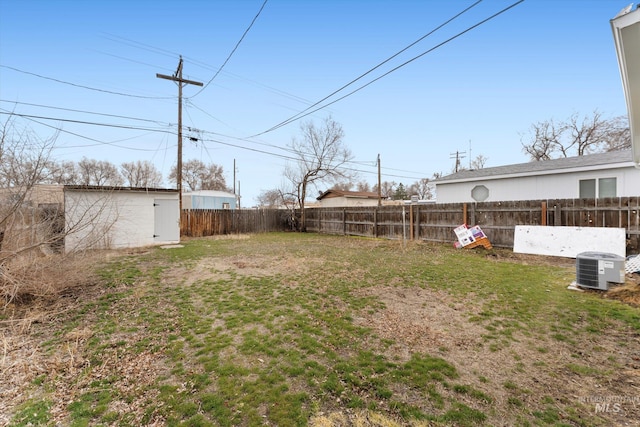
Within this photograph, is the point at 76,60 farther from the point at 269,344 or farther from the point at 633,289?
the point at 633,289

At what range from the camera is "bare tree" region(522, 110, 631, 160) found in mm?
19094

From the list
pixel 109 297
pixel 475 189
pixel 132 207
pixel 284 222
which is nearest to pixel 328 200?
pixel 284 222

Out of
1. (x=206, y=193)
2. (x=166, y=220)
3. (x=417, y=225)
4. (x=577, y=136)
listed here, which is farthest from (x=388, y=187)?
(x=166, y=220)

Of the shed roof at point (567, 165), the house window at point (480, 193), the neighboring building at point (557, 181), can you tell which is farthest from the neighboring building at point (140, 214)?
the house window at point (480, 193)

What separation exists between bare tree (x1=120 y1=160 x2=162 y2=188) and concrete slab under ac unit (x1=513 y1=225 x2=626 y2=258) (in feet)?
129

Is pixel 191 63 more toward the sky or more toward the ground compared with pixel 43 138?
more toward the sky

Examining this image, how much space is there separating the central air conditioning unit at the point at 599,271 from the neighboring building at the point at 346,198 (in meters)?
21.1

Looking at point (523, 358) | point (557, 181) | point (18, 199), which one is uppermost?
point (557, 181)

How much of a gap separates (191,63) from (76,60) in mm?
4357

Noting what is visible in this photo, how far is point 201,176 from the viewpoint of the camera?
4147 cm

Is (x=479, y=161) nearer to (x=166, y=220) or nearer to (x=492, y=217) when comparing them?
(x=492, y=217)

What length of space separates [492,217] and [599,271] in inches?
197

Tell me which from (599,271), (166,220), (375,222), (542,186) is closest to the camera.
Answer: (599,271)

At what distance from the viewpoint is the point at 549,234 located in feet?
A: 26.2
